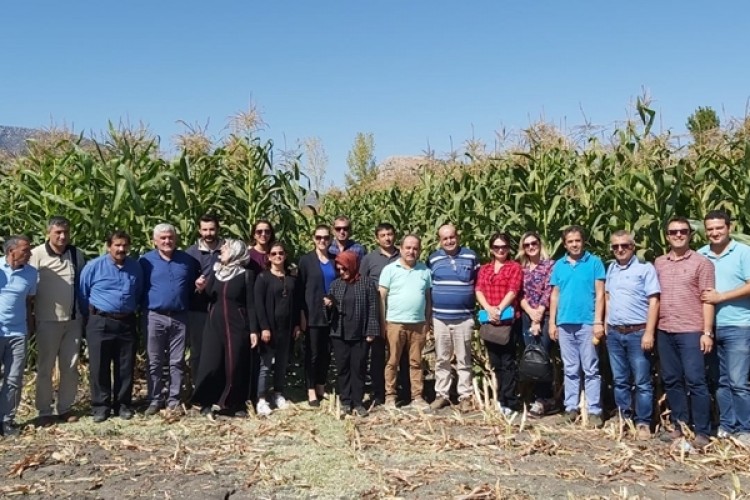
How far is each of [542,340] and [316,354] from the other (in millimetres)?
2114

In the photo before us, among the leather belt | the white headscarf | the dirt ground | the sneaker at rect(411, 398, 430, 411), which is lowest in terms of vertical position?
the dirt ground

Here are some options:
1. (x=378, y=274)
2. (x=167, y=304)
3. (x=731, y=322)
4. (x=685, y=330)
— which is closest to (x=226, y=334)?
(x=167, y=304)

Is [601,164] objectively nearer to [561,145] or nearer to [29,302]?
[561,145]

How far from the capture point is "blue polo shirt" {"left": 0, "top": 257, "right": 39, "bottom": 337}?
17.3ft

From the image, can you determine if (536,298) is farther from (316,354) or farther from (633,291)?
(316,354)

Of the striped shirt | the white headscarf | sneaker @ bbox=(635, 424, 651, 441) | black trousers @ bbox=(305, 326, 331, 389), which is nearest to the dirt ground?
sneaker @ bbox=(635, 424, 651, 441)

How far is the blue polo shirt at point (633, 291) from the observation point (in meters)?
5.04

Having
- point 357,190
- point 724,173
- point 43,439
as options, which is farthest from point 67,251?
point 357,190

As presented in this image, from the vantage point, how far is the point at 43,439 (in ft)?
17.1

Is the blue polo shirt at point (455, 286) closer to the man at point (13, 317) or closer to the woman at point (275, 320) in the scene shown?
the woman at point (275, 320)

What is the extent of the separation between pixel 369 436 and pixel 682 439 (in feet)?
7.71

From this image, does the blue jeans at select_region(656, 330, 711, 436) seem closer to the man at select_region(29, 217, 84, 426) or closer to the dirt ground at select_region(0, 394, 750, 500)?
the dirt ground at select_region(0, 394, 750, 500)

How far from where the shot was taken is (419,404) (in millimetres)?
6105

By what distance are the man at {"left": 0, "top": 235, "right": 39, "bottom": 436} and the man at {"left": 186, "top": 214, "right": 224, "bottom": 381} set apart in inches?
52.9
